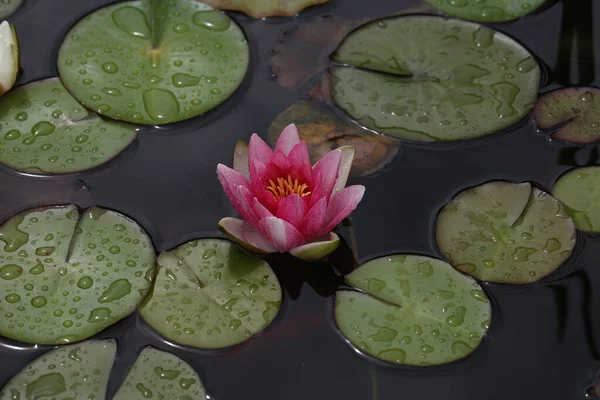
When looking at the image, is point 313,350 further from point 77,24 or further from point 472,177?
point 77,24

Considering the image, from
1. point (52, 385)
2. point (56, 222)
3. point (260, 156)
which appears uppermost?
point (260, 156)

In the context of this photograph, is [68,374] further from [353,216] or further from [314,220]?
[353,216]

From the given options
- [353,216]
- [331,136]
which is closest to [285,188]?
[353,216]

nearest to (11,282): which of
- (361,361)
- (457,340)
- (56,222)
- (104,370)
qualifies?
(56,222)

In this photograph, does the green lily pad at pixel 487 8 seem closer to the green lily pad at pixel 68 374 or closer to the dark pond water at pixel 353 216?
the dark pond water at pixel 353 216

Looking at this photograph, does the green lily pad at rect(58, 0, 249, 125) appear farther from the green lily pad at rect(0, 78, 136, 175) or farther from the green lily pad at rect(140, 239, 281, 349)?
the green lily pad at rect(140, 239, 281, 349)

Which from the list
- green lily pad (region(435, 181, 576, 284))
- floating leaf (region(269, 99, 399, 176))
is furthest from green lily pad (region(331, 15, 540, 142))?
green lily pad (region(435, 181, 576, 284))
